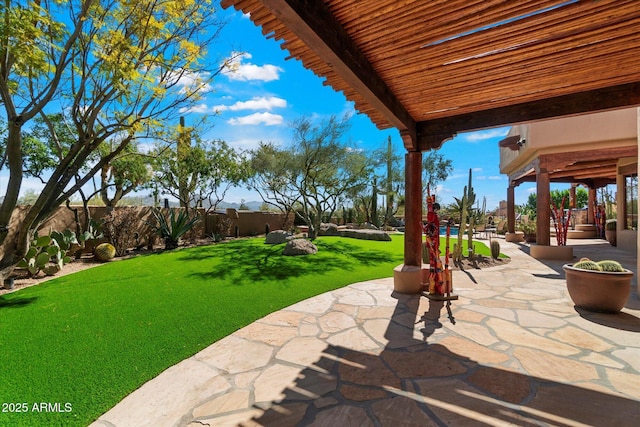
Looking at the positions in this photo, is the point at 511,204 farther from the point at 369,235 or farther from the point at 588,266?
the point at 588,266

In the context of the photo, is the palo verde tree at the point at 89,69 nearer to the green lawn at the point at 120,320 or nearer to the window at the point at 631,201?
the green lawn at the point at 120,320

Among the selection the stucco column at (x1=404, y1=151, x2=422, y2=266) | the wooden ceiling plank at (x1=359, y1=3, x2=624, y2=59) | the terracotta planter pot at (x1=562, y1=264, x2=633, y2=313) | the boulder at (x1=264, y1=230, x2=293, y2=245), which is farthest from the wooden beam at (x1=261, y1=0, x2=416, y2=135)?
the boulder at (x1=264, y1=230, x2=293, y2=245)

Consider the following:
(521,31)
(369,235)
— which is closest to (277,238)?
(369,235)

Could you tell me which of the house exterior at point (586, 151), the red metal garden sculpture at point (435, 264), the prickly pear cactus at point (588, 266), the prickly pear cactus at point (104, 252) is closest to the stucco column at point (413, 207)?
the red metal garden sculpture at point (435, 264)

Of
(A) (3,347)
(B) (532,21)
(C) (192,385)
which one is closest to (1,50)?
(A) (3,347)

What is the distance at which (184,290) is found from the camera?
4.45 metres

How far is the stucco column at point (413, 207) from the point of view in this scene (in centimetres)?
457

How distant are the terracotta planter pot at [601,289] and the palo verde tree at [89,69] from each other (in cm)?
804

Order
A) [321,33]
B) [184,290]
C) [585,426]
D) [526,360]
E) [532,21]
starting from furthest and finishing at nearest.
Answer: [184,290] → [526,360] → [532,21] → [321,33] → [585,426]

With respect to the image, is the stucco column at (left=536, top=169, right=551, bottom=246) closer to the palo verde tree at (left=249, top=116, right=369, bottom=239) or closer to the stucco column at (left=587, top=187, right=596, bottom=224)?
the palo verde tree at (left=249, top=116, right=369, bottom=239)

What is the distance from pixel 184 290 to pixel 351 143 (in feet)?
29.9

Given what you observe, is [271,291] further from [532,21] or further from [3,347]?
[532,21]

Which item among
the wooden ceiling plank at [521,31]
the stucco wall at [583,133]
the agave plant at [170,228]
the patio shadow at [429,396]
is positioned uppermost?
the stucco wall at [583,133]

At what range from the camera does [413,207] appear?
458 centimetres
